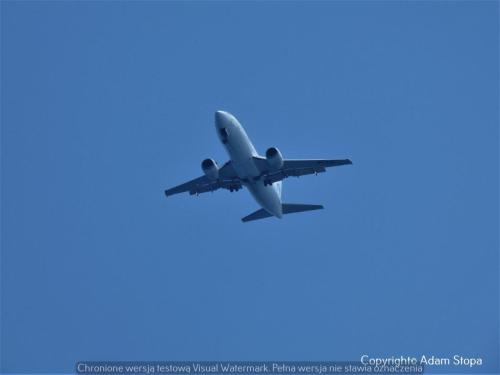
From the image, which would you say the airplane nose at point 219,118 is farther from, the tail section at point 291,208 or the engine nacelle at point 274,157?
the tail section at point 291,208

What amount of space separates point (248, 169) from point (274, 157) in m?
1.58

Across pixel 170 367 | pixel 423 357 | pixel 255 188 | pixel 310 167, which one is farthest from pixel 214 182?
pixel 423 357

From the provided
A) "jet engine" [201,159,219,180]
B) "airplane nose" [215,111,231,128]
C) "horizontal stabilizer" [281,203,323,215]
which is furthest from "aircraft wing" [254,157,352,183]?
"horizontal stabilizer" [281,203,323,215]

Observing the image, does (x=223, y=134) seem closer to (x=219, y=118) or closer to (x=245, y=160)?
(x=219, y=118)

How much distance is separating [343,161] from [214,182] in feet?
26.7

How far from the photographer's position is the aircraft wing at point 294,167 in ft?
142

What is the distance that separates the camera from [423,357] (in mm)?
43688

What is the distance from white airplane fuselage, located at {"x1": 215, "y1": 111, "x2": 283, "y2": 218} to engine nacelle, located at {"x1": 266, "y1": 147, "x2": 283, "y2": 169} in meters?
0.87

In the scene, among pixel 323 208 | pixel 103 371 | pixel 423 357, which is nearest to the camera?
pixel 103 371

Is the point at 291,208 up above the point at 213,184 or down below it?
below

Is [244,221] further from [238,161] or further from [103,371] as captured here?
[103,371]

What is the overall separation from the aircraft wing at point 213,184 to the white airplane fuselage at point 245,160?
2.26ft

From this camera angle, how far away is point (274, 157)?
42.8 m

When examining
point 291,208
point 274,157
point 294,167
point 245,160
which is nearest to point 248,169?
point 245,160
